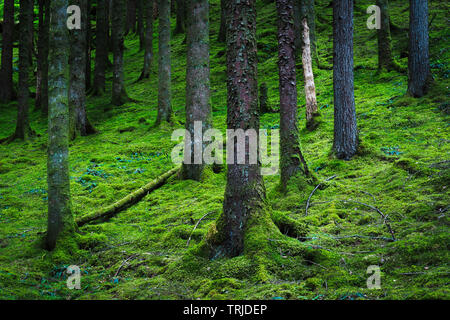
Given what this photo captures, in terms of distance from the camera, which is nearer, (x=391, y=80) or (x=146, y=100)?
(x=391, y=80)

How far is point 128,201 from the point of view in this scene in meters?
9.12

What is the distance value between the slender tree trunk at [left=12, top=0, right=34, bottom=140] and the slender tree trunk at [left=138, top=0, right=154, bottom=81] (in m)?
5.94

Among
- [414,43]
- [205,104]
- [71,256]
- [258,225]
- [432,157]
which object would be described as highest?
[414,43]

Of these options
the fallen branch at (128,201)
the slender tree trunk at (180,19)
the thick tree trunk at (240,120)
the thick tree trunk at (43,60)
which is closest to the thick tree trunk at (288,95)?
the thick tree trunk at (240,120)

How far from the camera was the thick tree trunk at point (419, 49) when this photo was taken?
477 inches

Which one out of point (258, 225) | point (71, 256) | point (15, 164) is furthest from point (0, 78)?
point (258, 225)

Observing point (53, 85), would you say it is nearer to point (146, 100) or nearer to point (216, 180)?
point (216, 180)

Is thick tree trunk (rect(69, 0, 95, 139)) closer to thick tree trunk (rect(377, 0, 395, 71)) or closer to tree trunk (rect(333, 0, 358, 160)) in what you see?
tree trunk (rect(333, 0, 358, 160))

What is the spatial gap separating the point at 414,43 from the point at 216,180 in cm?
800

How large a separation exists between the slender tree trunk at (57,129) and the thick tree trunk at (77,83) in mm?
8993

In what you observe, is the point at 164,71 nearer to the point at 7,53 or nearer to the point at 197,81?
the point at 197,81

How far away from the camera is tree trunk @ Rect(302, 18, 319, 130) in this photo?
12203mm

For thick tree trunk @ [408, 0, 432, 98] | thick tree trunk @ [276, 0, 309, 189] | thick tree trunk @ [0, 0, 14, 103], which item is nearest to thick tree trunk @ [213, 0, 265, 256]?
thick tree trunk @ [276, 0, 309, 189]

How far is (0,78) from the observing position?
2530 centimetres
